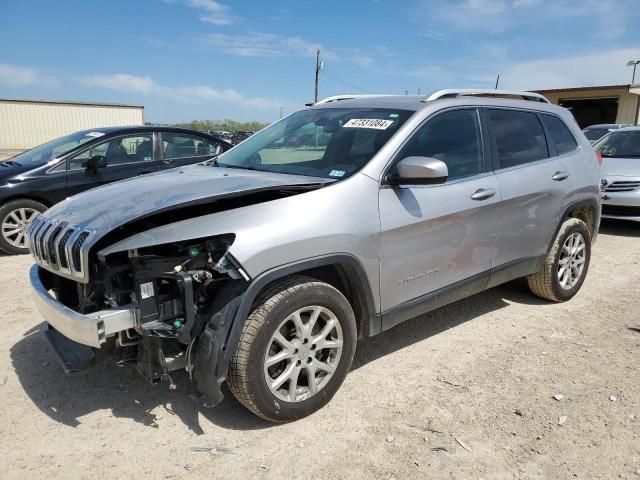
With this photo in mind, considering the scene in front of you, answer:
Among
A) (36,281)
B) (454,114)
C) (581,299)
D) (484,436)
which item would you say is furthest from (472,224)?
(36,281)

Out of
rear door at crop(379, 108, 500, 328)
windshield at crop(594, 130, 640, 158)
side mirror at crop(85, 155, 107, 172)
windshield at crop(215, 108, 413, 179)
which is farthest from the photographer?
windshield at crop(594, 130, 640, 158)

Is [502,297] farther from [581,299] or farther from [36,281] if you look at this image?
[36,281]

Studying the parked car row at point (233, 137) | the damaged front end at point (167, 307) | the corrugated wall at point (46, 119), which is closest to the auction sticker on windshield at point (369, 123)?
the damaged front end at point (167, 307)

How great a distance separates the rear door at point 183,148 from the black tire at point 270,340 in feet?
16.4

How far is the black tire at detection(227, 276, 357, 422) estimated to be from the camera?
8.51 ft

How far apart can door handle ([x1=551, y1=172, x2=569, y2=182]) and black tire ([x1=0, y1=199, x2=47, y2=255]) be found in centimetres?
603

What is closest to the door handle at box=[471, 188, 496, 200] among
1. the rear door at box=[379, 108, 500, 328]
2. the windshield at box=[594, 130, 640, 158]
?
the rear door at box=[379, 108, 500, 328]

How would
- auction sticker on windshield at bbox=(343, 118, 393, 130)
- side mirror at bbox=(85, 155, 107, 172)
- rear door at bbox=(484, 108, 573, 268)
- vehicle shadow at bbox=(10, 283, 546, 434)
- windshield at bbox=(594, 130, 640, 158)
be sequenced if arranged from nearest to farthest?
vehicle shadow at bbox=(10, 283, 546, 434) → auction sticker on windshield at bbox=(343, 118, 393, 130) → rear door at bbox=(484, 108, 573, 268) → side mirror at bbox=(85, 155, 107, 172) → windshield at bbox=(594, 130, 640, 158)

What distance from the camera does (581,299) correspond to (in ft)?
16.4

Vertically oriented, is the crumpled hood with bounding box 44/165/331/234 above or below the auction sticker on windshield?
below

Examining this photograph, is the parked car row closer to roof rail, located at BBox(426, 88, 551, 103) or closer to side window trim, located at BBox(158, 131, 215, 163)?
side window trim, located at BBox(158, 131, 215, 163)

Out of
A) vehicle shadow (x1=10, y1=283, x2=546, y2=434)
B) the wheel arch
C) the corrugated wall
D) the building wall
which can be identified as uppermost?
the building wall

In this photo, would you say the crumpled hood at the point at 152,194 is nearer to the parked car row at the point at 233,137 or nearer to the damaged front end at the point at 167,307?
the damaged front end at the point at 167,307

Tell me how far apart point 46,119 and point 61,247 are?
1348 inches
